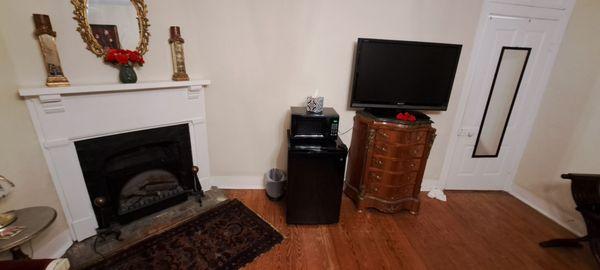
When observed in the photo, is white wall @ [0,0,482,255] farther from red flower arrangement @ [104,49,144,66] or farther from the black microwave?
the black microwave

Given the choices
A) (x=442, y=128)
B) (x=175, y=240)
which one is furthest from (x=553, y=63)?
(x=175, y=240)

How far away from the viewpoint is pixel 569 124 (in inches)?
92.8

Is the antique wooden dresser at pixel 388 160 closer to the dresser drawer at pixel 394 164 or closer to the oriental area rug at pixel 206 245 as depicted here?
the dresser drawer at pixel 394 164

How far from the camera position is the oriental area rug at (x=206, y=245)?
1.74 meters

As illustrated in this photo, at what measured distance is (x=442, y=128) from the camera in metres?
2.65

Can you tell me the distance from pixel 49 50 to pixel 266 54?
1524mm

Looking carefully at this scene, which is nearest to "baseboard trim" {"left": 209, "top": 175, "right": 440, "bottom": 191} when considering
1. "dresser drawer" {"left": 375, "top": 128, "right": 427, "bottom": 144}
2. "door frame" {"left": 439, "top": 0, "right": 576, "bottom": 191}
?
"dresser drawer" {"left": 375, "top": 128, "right": 427, "bottom": 144}

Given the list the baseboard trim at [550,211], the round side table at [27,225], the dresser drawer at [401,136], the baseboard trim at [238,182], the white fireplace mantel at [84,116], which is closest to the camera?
the round side table at [27,225]

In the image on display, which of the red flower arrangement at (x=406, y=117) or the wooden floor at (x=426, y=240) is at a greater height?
the red flower arrangement at (x=406, y=117)

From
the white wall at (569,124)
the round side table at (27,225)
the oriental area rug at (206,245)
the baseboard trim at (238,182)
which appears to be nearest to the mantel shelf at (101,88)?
the round side table at (27,225)

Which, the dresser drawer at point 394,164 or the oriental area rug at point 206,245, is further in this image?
the dresser drawer at point 394,164

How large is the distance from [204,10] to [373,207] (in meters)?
2.47

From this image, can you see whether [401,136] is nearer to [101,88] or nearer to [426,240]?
[426,240]

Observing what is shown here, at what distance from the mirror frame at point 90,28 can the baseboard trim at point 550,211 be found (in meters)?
4.19
